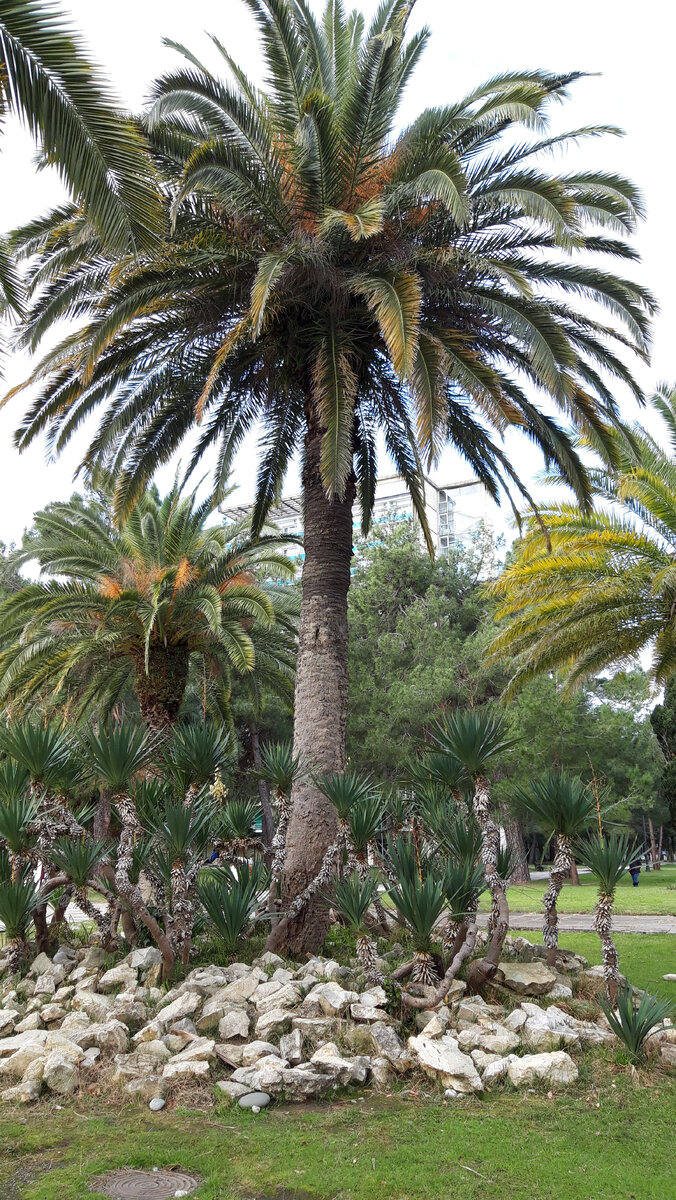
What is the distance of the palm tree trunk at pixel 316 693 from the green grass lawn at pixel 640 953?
312 centimetres

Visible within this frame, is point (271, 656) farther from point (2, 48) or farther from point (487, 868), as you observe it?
point (2, 48)

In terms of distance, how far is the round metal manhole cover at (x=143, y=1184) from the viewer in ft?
12.9

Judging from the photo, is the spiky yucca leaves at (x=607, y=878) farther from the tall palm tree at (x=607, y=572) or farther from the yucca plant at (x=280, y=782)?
the tall palm tree at (x=607, y=572)

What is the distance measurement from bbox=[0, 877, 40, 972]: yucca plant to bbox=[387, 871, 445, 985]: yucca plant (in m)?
Result: 3.41

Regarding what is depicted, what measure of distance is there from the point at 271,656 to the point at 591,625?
664cm

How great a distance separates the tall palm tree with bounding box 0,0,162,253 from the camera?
4531 mm

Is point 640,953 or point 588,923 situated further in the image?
point 588,923

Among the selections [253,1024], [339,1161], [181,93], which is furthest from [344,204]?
[339,1161]

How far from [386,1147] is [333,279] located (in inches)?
288

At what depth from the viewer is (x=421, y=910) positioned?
6074mm

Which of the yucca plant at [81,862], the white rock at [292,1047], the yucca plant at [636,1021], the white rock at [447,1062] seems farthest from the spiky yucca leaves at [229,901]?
the yucca plant at [636,1021]

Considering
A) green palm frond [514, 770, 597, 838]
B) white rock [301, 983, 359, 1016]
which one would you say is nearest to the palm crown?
green palm frond [514, 770, 597, 838]

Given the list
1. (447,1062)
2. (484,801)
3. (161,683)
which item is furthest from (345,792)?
(161,683)

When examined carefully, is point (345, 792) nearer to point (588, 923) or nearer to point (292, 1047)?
point (292, 1047)
